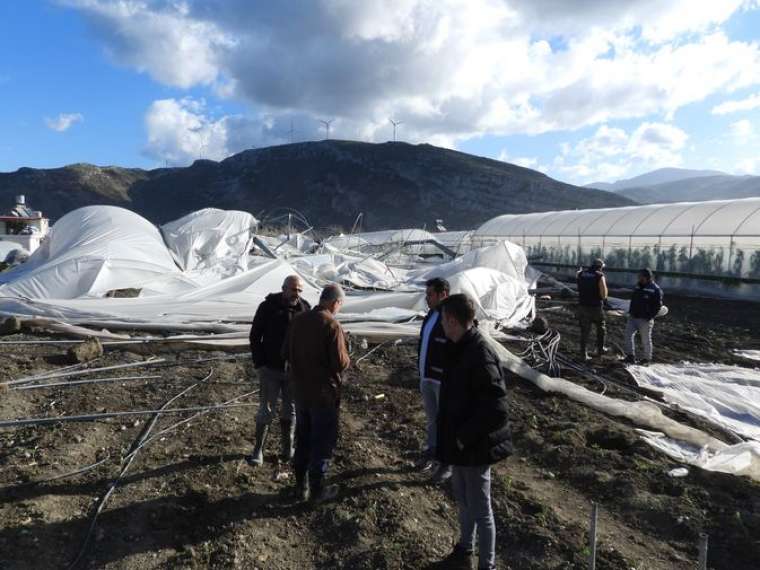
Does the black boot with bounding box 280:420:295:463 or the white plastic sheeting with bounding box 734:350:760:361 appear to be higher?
the black boot with bounding box 280:420:295:463

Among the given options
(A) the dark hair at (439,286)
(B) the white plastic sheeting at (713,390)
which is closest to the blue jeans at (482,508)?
A: (A) the dark hair at (439,286)

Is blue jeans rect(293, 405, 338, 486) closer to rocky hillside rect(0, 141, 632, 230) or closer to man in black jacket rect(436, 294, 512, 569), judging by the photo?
man in black jacket rect(436, 294, 512, 569)

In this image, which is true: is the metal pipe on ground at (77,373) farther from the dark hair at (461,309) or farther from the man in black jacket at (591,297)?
the man in black jacket at (591,297)

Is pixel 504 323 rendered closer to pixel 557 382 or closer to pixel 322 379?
pixel 557 382

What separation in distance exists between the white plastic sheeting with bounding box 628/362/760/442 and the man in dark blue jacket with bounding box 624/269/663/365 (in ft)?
1.25

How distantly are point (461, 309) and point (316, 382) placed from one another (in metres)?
1.33

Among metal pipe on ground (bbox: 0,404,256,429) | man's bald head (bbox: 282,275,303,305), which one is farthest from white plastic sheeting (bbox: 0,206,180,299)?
man's bald head (bbox: 282,275,303,305)

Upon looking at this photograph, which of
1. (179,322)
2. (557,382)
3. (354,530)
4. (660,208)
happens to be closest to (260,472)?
(354,530)

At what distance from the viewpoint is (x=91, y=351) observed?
311 inches

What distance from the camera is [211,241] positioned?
16.5 m

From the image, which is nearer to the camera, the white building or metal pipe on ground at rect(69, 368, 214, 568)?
metal pipe on ground at rect(69, 368, 214, 568)

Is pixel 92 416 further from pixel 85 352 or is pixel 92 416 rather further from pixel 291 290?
pixel 85 352

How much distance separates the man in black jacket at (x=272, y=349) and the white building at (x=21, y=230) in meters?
23.3

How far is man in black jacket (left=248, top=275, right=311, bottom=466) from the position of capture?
4.64m
